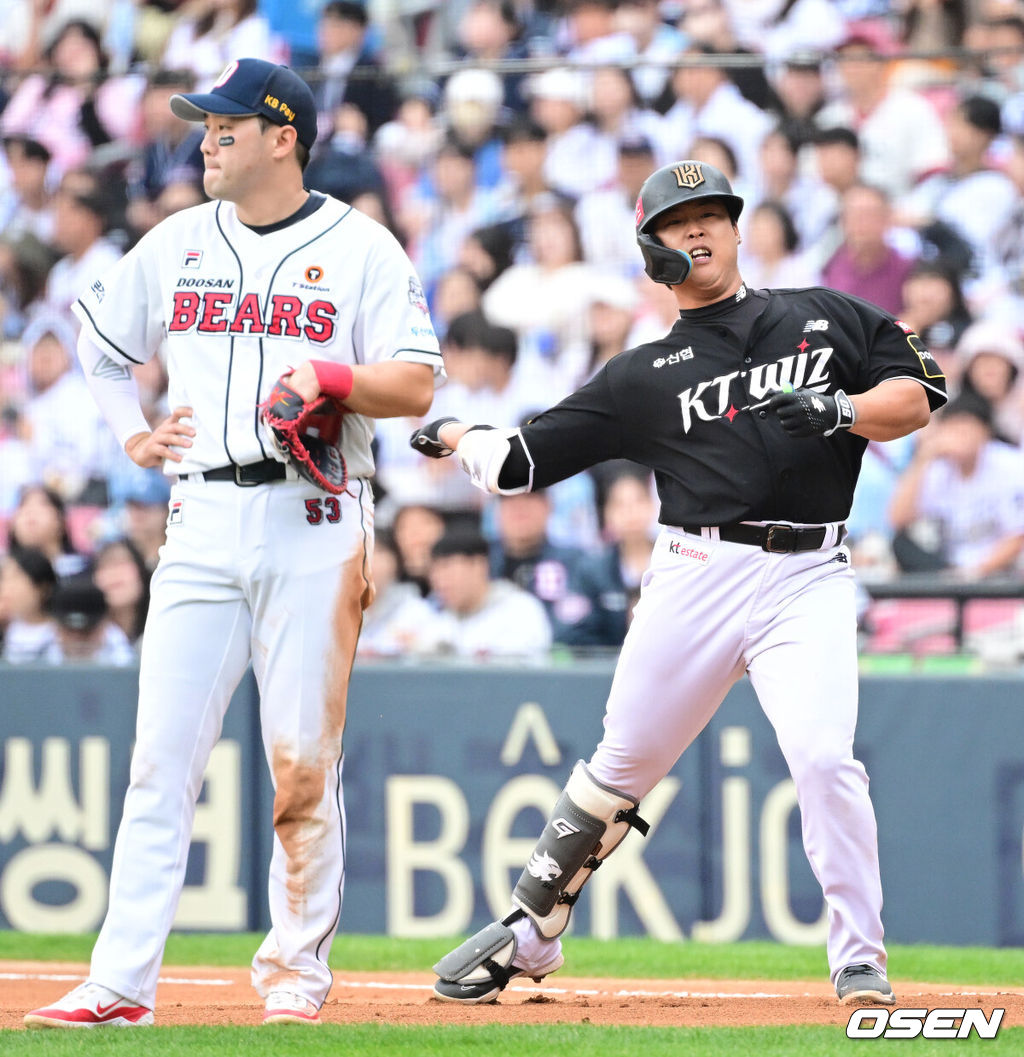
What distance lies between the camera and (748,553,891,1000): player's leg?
462 centimetres

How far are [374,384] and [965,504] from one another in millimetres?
4956

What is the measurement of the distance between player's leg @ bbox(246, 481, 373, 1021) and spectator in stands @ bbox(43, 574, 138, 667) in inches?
175

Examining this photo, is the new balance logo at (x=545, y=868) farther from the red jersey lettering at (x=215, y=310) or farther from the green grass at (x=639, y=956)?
the green grass at (x=639, y=956)

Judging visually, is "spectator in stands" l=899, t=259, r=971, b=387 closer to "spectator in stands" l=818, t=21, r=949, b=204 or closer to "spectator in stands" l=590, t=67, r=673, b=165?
"spectator in stands" l=818, t=21, r=949, b=204

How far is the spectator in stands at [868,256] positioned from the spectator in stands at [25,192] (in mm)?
5006

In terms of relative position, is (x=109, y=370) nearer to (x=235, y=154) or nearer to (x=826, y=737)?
(x=235, y=154)

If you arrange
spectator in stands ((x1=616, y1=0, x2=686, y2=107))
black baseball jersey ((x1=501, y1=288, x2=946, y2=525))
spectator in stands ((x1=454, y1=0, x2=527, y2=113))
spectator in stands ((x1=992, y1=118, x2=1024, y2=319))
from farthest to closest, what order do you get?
1. spectator in stands ((x1=454, y1=0, x2=527, y2=113))
2. spectator in stands ((x1=616, y1=0, x2=686, y2=107))
3. spectator in stands ((x1=992, y1=118, x2=1024, y2=319))
4. black baseball jersey ((x1=501, y1=288, x2=946, y2=525))

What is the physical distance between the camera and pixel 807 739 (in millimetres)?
4609

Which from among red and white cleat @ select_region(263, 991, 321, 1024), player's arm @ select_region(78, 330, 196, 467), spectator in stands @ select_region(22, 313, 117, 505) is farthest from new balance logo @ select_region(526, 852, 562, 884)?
spectator in stands @ select_region(22, 313, 117, 505)

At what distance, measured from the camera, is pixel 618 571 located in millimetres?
8758

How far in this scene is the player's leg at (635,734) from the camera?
480cm

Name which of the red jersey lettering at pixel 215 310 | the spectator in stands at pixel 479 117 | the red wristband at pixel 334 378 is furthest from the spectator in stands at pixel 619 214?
the red wristband at pixel 334 378

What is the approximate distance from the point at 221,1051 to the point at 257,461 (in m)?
1.50

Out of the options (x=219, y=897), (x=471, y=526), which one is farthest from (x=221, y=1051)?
(x=471, y=526)
